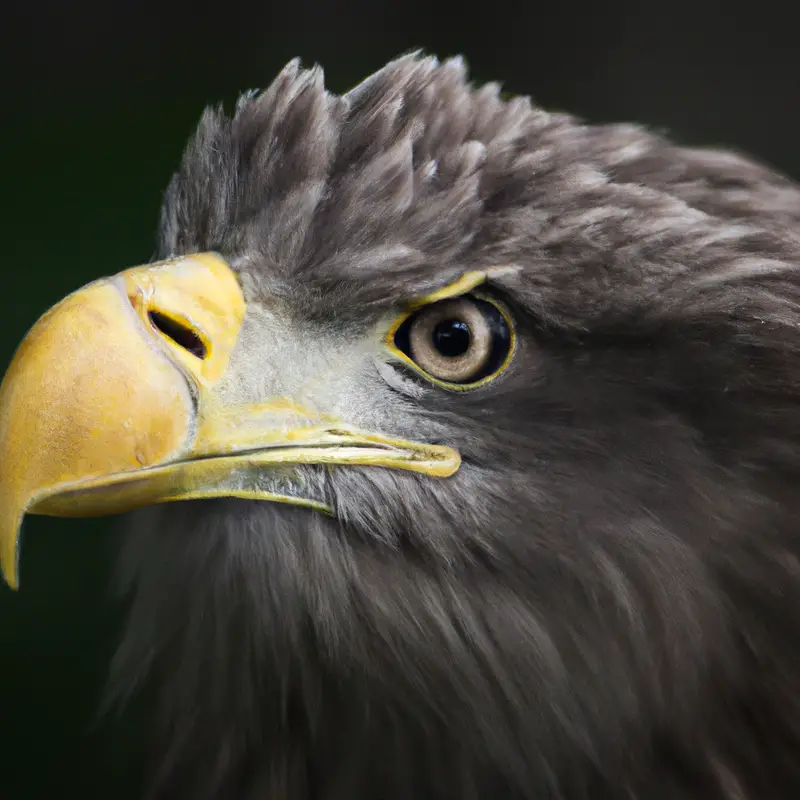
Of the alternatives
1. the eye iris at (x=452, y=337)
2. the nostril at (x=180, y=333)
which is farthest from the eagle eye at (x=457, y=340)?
the nostril at (x=180, y=333)

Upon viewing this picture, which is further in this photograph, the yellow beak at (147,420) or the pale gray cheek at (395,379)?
the pale gray cheek at (395,379)

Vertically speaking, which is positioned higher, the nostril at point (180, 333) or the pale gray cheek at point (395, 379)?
the nostril at point (180, 333)

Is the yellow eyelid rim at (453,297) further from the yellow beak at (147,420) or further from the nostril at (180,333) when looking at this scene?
the nostril at (180,333)

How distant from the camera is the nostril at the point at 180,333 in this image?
871 mm

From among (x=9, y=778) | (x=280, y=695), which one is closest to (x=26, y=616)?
(x=9, y=778)

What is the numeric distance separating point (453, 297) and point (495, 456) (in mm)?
145

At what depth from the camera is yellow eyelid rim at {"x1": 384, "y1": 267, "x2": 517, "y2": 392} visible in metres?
0.87

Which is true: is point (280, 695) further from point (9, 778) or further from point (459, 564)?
point (9, 778)

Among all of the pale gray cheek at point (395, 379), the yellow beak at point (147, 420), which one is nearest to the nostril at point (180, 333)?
the yellow beak at point (147, 420)

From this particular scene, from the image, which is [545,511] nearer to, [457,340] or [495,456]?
[495,456]

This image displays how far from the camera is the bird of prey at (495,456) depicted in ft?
2.87

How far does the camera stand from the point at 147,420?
810 mm

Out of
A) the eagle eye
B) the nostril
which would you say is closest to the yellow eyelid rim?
the eagle eye

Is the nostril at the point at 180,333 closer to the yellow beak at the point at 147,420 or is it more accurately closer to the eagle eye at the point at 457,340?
the yellow beak at the point at 147,420
